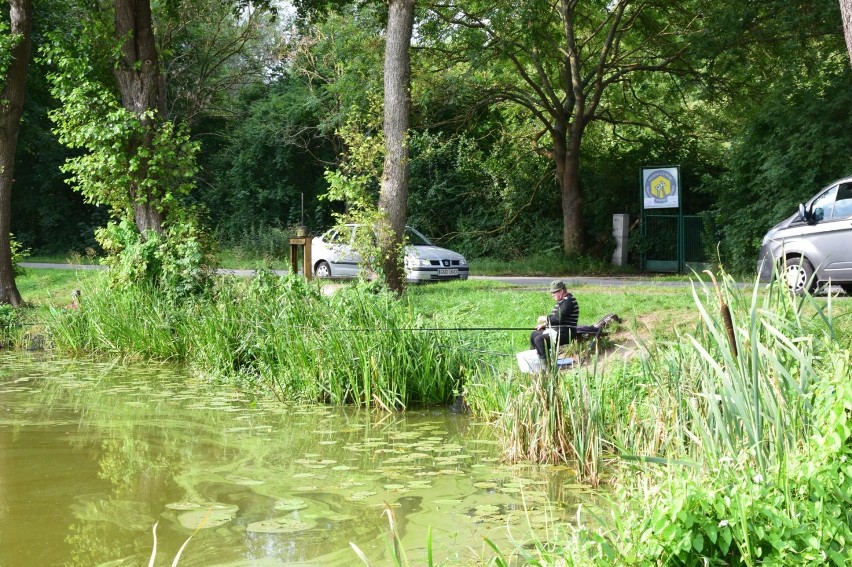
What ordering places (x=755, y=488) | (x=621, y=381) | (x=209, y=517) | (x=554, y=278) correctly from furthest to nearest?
1. (x=554, y=278)
2. (x=621, y=381)
3. (x=209, y=517)
4. (x=755, y=488)

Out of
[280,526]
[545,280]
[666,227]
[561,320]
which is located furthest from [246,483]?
[666,227]

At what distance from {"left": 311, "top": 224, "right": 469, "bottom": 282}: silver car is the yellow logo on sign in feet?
18.4

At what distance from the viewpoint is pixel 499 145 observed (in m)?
27.1

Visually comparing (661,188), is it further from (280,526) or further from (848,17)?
(280,526)

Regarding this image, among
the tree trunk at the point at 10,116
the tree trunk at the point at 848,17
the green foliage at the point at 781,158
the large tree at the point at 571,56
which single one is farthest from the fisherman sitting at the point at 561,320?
the large tree at the point at 571,56

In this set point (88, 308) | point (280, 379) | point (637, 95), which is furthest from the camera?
point (637, 95)

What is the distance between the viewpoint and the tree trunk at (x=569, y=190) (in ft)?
80.4

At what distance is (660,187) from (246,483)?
17799 millimetres

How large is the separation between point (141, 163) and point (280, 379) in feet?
20.8

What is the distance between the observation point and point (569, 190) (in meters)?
24.9

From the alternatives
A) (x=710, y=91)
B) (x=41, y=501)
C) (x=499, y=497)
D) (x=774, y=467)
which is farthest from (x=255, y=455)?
(x=710, y=91)

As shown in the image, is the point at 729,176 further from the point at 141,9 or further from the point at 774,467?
the point at 774,467

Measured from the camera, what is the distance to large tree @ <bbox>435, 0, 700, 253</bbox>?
21.7 meters

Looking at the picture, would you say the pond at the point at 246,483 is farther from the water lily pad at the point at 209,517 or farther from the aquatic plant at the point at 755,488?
the aquatic plant at the point at 755,488
